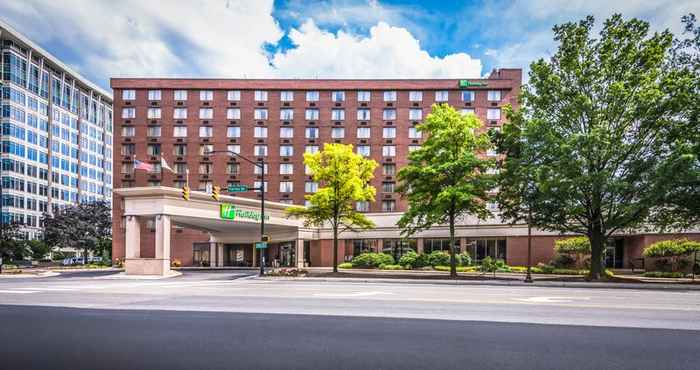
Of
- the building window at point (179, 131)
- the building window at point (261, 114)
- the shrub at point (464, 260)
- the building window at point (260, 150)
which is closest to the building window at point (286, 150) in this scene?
the building window at point (260, 150)

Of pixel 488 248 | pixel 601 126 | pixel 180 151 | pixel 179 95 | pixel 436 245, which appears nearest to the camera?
pixel 601 126

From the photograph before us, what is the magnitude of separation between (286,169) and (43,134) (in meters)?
63.5

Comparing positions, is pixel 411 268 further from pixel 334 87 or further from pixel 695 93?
pixel 334 87

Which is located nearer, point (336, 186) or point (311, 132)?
point (336, 186)

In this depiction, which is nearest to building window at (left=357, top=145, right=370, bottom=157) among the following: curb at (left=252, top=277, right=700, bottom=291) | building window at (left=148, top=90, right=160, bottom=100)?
building window at (left=148, top=90, right=160, bottom=100)

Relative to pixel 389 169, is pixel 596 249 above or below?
below

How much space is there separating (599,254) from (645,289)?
16.2ft

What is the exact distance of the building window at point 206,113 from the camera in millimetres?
67188

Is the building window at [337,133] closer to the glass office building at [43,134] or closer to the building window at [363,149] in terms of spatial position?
the building window at [363,149]

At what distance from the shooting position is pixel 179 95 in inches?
2643

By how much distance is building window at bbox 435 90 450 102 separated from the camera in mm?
67562

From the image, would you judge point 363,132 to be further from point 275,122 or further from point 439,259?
point 439,259

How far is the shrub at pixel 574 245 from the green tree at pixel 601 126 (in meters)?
8.23

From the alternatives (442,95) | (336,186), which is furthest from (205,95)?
(336,186)
